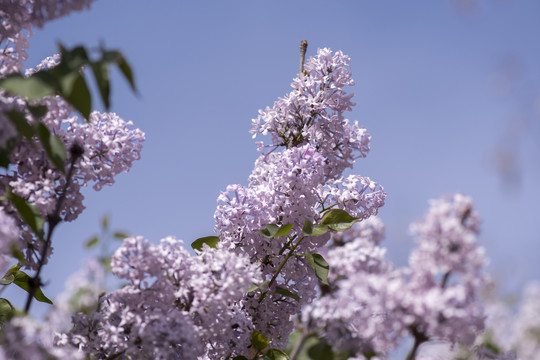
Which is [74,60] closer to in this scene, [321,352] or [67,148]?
[67,148]

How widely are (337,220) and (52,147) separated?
1.21 m

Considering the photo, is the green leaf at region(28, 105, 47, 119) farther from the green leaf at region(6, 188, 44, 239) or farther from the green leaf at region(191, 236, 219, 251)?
the green leaf at region(191, 236, 219, 251)

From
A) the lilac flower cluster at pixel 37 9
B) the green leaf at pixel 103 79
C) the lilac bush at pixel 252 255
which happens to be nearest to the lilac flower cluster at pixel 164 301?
the lilac bush at pixel 252 255

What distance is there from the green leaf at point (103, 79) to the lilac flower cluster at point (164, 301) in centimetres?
57

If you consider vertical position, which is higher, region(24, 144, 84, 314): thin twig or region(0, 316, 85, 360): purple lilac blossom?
region(24, 144, 84, 314): thin twig

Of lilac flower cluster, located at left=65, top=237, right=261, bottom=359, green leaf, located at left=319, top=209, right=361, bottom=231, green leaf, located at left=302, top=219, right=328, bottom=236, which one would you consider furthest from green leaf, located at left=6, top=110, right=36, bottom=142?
green leaf, located at left=319, top=209, right=361, bottom=231

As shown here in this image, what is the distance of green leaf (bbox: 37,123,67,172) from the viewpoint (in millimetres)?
1548

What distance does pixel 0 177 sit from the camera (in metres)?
1.81

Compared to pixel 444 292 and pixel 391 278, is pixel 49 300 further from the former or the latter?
pixel 444 292

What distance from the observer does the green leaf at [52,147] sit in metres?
1.55

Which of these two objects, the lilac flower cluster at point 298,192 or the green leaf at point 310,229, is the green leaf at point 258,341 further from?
the green leaf at point 310,229

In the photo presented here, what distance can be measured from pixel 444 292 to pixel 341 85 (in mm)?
1610

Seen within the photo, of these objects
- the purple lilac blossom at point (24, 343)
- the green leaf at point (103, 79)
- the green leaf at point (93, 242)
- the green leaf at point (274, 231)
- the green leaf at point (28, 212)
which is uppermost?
the green leaf at point (93, 242)

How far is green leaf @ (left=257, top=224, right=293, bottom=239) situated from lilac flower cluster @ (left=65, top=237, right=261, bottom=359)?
32cm
